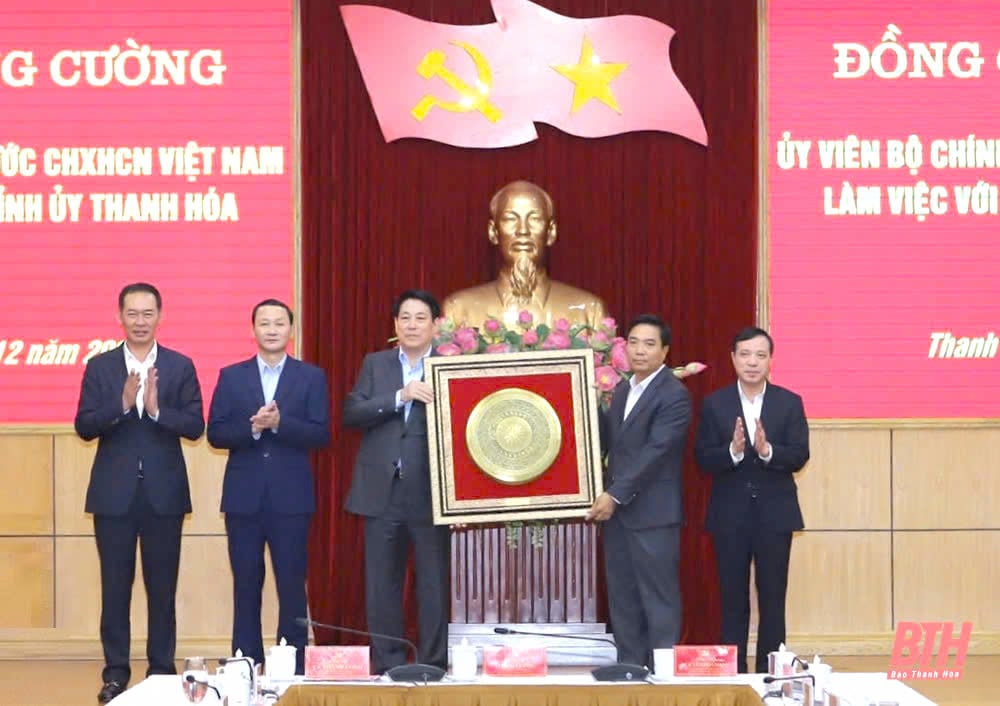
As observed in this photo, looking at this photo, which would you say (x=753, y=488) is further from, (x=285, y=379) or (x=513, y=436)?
(x=285, y=379)

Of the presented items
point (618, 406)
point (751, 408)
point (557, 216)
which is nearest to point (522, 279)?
point (557, 216)

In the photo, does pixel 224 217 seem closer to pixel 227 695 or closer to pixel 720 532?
pixel 720 532

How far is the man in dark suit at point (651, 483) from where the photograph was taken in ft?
16.8

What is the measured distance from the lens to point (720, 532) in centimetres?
541

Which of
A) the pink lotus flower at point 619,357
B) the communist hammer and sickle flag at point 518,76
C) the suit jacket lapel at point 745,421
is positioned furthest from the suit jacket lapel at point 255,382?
the suit jacket lapel at point 745,421

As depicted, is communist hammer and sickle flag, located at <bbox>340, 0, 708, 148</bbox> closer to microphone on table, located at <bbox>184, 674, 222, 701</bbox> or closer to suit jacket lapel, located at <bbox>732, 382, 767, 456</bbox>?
suit jacket lapel, located at <bbox>732, 382, 767, 456</bbox>

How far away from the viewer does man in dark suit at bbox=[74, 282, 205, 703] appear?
5301 millimetres

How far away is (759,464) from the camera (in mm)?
5355

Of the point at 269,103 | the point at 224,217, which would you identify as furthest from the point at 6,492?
the point at 269,103

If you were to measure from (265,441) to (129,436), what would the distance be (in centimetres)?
45

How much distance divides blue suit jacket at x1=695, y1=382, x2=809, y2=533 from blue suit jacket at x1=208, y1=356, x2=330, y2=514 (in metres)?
1.33

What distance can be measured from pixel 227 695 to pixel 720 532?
7.95 feet

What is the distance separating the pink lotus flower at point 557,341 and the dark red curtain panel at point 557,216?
91 centimetres

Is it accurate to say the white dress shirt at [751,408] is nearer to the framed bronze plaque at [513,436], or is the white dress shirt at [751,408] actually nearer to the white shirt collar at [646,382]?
the white shirt collar at [646,382]
